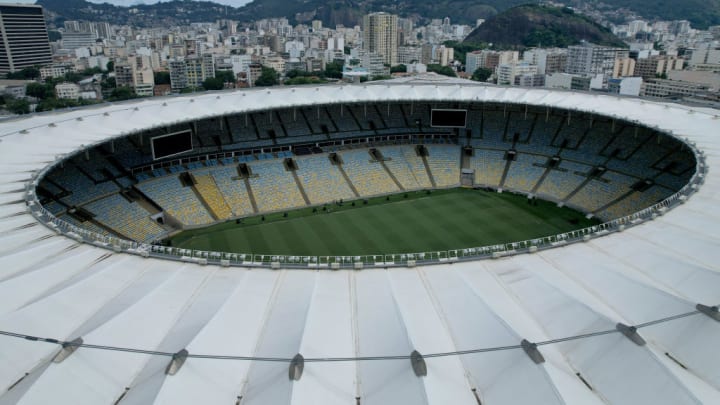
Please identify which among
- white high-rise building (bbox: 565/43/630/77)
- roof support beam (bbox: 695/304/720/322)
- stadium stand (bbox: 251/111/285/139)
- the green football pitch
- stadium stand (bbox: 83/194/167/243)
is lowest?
the green football pitch

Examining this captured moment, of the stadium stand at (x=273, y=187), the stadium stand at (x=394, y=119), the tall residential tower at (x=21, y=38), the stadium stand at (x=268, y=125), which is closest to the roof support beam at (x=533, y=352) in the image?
the stadium stand at (x=273, y=187)

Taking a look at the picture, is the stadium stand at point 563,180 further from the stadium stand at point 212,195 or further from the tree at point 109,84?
the tree at point 109,84

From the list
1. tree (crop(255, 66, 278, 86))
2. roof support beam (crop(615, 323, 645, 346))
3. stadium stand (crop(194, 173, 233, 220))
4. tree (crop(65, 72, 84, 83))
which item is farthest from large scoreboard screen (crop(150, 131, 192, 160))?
tree (crop(65, 72, 84, 83))

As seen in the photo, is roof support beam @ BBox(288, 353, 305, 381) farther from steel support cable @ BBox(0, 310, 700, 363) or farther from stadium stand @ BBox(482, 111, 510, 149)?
stadium stand @ BBox(482, 111, 510, 149)

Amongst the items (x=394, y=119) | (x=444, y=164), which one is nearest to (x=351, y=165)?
(x=394, y=119)

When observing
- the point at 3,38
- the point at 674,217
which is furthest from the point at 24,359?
the point at 3,38

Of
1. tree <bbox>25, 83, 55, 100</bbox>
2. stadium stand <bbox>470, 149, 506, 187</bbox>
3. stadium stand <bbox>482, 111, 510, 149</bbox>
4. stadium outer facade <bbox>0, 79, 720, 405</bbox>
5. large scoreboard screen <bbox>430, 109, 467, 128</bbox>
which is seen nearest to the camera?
stadium outer facade <bbox>0, 79, 720, 405</bbox>

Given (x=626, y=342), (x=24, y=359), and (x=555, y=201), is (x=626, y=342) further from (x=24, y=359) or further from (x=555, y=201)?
(x=555, y=201)
